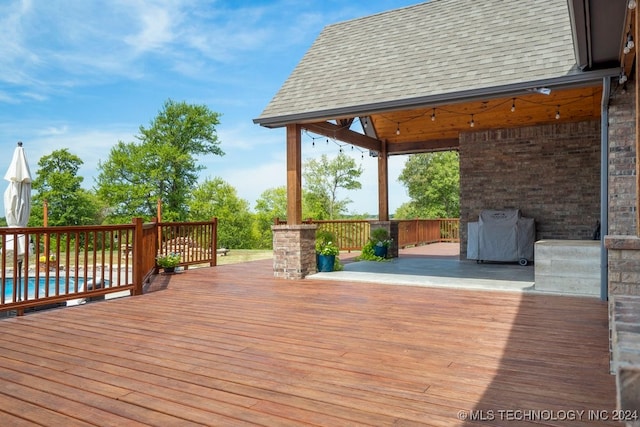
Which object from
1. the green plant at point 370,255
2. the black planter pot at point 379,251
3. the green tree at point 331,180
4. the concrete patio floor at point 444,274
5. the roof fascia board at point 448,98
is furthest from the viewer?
the green tree at point 331,180

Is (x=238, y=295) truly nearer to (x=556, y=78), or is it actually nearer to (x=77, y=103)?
(x=556, y=78)

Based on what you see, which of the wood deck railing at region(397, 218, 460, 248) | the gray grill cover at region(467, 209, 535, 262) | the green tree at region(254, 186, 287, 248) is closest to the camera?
the gray grill cover at region(467, 209, 535, 262)

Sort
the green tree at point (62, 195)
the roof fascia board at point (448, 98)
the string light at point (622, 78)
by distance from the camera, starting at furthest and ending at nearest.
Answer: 1. the green tree at point (62, 195)
2. the roof fascia board at point (448, 98)
3. the string light at point (622, 78)

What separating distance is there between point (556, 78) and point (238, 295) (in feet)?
16.0

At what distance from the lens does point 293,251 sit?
728cm

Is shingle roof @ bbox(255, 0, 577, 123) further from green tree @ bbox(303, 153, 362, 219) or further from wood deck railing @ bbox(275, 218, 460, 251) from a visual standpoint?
green tree @ bbox(303, 153, 362, 219)

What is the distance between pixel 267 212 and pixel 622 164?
78.4 feet

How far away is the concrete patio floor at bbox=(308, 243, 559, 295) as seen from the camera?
20.9 feet

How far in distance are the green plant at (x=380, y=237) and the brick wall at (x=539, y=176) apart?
5.61 feet

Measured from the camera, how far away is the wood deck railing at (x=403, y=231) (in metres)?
12.4

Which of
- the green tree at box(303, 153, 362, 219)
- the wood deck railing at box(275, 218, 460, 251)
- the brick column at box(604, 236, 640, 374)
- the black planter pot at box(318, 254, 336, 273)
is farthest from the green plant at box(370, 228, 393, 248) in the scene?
the green tree at box(303, 153, 362, 219)

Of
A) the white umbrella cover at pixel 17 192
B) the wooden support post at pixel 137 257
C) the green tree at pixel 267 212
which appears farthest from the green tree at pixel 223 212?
the wooden support post at pixel 137 257

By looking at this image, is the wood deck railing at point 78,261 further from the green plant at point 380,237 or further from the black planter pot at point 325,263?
the green plant at point 380,237

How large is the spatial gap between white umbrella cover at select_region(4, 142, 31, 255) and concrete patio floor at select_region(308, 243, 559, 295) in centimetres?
604
